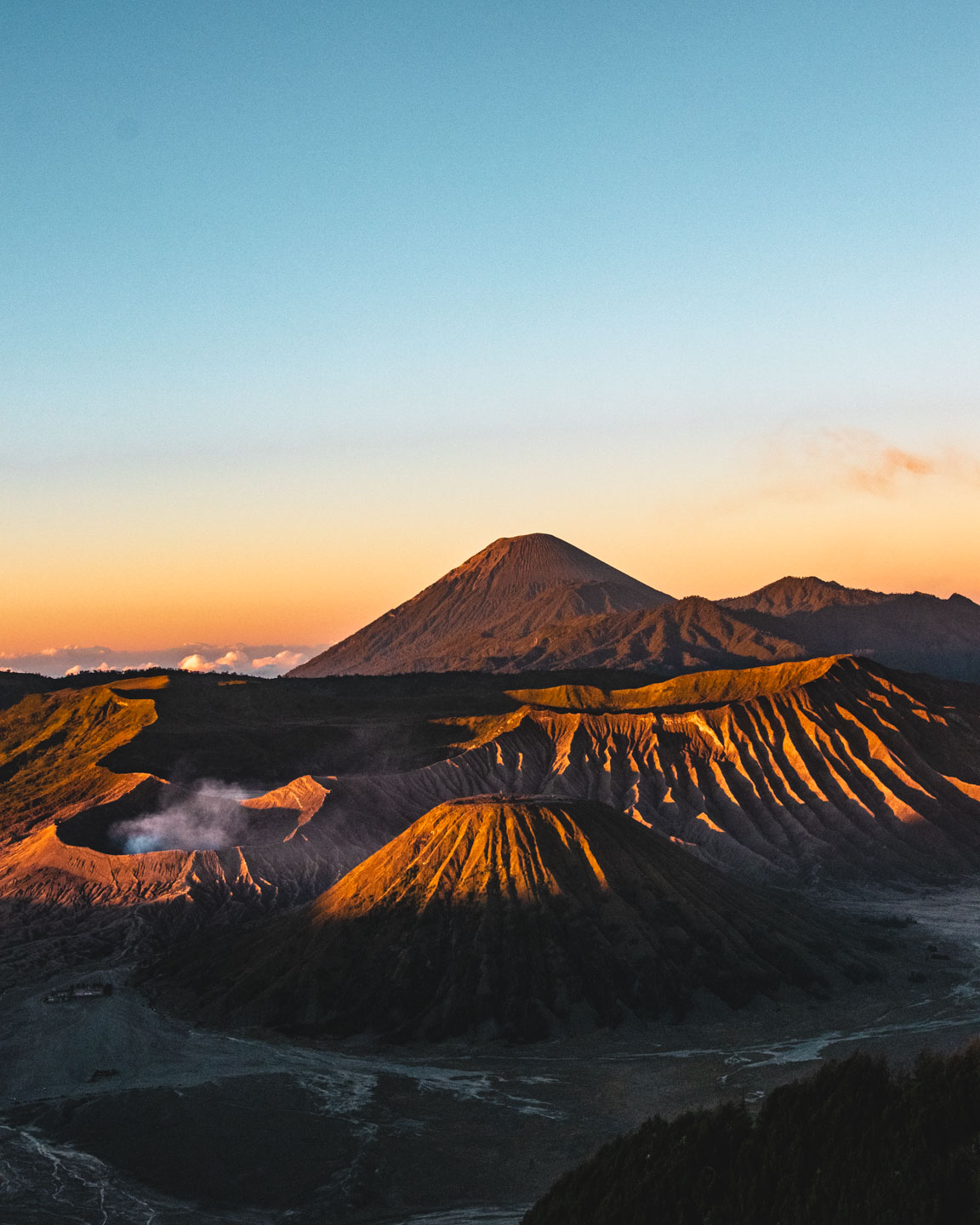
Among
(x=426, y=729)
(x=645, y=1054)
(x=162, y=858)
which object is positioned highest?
(x=426, y=729)

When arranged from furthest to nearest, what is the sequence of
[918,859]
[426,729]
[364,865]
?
[426,729], [918,859], [364,865]

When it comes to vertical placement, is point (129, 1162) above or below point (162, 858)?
below

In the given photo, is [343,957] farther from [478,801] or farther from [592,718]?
[592,718]

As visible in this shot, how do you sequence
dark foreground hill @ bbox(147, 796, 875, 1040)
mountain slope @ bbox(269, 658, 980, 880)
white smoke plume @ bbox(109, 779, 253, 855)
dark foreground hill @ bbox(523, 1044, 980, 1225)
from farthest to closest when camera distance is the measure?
mountain slope @ bbox(269, 658, 980, 880) → white smoke plume @ bbox(109, 779, 253, 855) → dark foreground hill @ bbox(147, 796, 875, 1040) → dark foreground hill @ bbox(523, 1044, 980, 1225)

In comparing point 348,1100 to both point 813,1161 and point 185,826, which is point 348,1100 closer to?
point 813,1161

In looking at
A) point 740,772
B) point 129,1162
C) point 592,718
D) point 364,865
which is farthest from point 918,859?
point 129,1162

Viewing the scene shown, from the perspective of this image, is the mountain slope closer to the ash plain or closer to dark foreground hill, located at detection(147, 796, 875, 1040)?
dark foreground hill, located at detection(147, 796, 875, 1040)

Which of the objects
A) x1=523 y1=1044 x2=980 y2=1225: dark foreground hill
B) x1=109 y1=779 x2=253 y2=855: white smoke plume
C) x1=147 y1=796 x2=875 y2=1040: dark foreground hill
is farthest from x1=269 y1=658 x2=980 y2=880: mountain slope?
x1=523 y1=1044 x2=980 y2=1225: dark foreground hill
